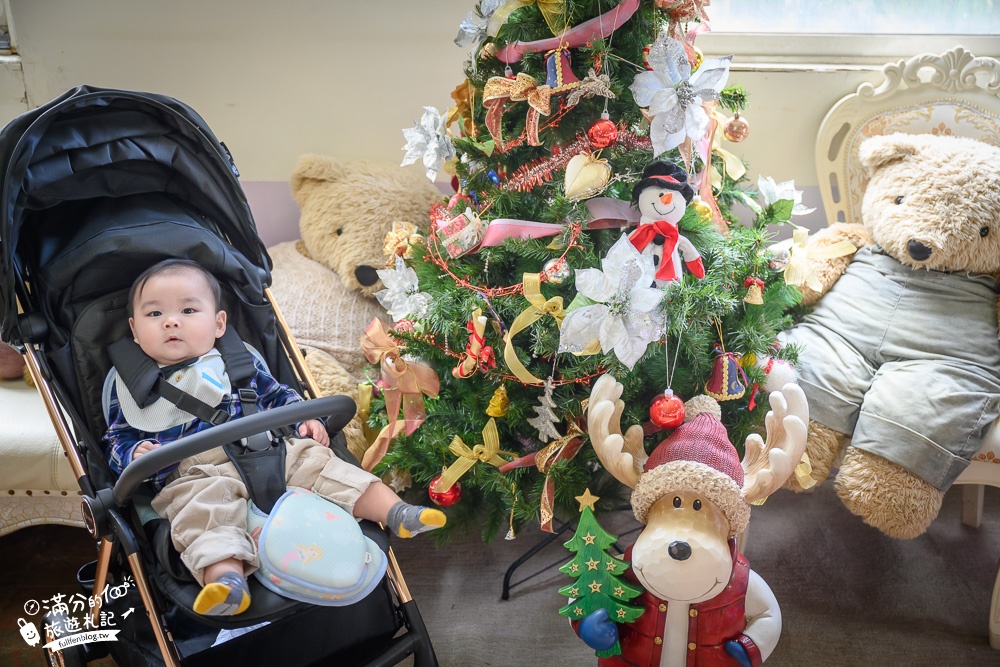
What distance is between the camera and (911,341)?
186 cm

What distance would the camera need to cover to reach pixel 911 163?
6.39 feet

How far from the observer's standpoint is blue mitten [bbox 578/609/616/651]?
58.0 inches

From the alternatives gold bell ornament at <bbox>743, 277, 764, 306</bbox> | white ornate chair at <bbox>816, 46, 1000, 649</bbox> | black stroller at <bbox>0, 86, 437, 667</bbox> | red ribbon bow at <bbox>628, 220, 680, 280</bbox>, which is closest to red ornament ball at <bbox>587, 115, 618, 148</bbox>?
red ribbon bow at <bbox>628, 220, 680, 280</bbox>

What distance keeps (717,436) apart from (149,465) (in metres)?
1.04

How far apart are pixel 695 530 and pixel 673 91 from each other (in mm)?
805

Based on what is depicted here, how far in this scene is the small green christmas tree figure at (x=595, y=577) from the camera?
4.74ft

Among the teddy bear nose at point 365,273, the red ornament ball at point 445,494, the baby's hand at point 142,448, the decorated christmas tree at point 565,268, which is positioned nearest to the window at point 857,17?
the decorated christmas tree at point 565,268

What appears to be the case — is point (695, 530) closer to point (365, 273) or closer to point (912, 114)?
point (365, 273)

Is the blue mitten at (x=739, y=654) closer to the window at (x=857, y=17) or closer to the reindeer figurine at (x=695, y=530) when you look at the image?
the reindeer figurine at (x=695, y=530)

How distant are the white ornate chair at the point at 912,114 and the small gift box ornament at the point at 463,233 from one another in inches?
49.6

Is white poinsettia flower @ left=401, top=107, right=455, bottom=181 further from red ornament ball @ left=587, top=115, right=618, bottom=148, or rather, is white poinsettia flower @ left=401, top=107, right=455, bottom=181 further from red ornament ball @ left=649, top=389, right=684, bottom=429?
red ornament ball @ left=649, top=389, right=684, bottom=429

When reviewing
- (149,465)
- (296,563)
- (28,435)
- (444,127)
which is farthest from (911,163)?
(28,435)

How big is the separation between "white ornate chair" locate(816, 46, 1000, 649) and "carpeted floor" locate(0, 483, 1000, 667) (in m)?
0.29

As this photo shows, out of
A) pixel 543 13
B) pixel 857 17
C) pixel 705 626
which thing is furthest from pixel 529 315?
pixel 857 17
